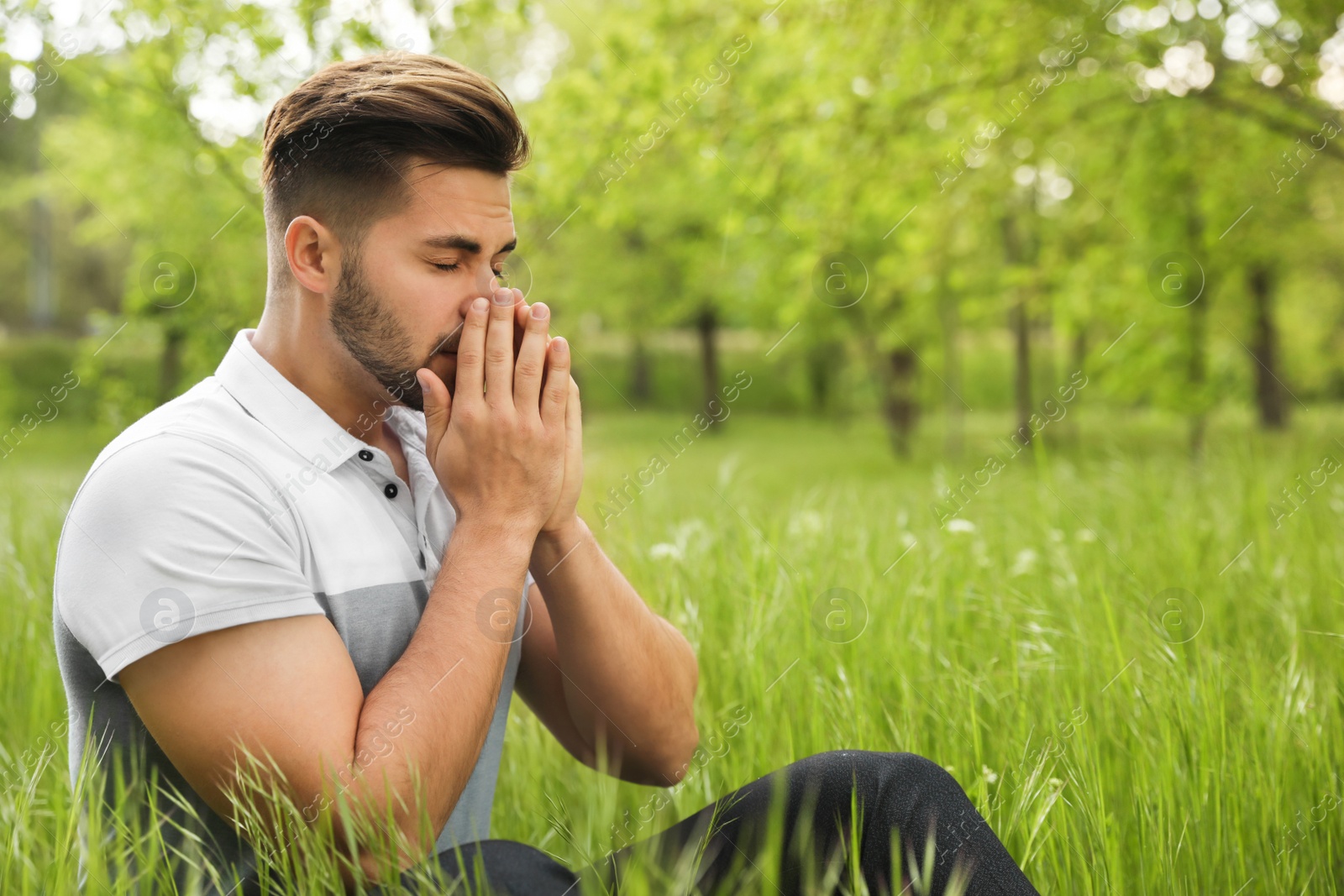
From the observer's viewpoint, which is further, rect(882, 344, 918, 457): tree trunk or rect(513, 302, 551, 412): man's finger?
rect(882, 344, 918, 457): tree trunk

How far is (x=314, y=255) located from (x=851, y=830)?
1412 millimetres

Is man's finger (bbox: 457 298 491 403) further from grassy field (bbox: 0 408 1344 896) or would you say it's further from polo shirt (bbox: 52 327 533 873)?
grassy field (bbox: 0 408 1344 896)

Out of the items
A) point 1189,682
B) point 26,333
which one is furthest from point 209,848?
point 26,333

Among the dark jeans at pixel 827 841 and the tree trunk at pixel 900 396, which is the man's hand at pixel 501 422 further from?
the tree trunk at pixel 900 396

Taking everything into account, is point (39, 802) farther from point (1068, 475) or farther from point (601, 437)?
point (601, 437)

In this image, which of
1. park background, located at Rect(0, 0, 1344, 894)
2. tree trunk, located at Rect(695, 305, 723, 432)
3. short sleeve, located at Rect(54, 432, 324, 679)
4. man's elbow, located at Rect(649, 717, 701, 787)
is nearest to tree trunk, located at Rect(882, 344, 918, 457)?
park background, located at Rect(0, 0, 1344, 894)

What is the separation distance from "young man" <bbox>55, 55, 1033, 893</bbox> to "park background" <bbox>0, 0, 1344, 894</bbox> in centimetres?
17

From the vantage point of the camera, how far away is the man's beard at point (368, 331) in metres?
1.73

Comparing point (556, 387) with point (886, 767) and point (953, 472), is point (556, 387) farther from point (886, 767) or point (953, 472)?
point (953, 472)

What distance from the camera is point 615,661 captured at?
1.74 m

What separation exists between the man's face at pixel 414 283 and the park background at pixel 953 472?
859mm

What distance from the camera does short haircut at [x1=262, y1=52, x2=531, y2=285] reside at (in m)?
1.73

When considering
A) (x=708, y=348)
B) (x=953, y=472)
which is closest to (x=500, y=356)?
(x=953, y=472)

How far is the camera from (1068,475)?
5.13m
